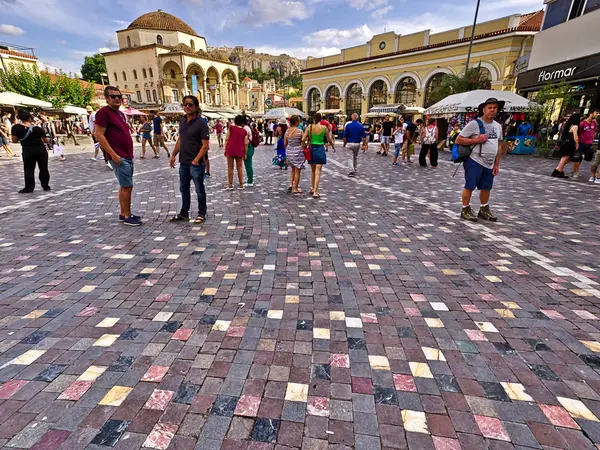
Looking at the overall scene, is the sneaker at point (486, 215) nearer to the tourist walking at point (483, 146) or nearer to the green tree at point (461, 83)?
the tourist walking at point (483, 146)

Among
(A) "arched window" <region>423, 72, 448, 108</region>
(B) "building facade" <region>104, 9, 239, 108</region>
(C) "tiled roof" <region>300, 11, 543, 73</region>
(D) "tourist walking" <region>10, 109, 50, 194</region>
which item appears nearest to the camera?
(D) "tourist walking" <region>10, 109, 50, 194</region>

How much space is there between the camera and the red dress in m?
7.83

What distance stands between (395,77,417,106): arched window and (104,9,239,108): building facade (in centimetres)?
3143

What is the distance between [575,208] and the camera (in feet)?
20.7

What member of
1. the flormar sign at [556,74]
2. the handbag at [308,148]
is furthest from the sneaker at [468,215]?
the flormar sign at [556,74]

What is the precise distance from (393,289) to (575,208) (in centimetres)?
550

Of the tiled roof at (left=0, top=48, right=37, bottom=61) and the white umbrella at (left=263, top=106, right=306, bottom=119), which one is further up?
the tiled roof at (left=0, top=48, right=37, bottom=61)

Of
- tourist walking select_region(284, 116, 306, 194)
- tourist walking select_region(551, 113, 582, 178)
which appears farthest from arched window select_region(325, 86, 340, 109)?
tourist walking select_region(284, 116, 306, 194)

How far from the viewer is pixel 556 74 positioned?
16.1m

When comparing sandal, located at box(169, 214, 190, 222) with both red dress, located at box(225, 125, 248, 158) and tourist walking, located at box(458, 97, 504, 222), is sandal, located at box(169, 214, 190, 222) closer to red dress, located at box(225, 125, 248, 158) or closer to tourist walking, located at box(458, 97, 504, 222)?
red dress, located at box(225, 125, 248, 158)

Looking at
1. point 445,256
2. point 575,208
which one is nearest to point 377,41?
point 575,208

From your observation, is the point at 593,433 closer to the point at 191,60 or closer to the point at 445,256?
the point at 445,256

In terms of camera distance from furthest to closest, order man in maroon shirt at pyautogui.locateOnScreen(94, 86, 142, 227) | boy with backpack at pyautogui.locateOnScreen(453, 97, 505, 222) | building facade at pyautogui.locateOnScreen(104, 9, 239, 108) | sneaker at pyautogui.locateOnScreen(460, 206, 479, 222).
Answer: building facade at pyautogui.locateOnScreen(104, 9, 239, 108), sneaker at pyautogui.locateOnScreen(460, 206, 479, 222), boy with backpack at pyautogui.locateOnScreen(453, 97, 505, 222), man in maroon shirt at pyautogui.locateOnScreen(94, 86, 142, 227)

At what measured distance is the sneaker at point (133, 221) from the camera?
5191 mm
